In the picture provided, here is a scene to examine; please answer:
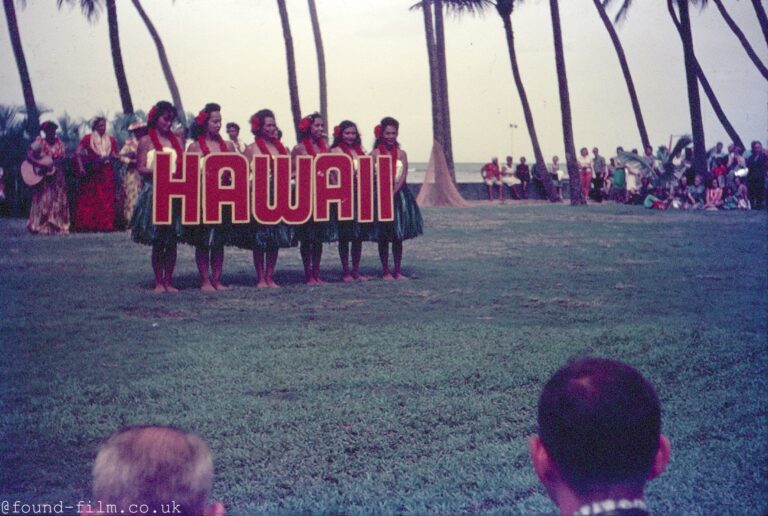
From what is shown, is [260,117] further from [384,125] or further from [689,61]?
[689,61]

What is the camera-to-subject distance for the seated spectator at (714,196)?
1561 centimetres

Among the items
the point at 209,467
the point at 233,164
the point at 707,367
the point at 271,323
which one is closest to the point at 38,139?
the point at 233,164

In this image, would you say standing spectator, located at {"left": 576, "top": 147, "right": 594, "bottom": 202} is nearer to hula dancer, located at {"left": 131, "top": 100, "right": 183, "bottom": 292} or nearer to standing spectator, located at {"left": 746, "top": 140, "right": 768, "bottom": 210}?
standing spectator, located at {"left": 746, "top": 140, "right": 768, "bottom": 210}

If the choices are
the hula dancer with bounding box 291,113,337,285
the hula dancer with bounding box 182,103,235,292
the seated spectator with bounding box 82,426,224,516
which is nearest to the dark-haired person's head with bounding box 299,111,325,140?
the hula dancer with bounding box 291,113,337,285

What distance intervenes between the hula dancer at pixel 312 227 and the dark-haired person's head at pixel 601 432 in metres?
5.16

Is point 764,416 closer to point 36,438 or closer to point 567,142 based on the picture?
point 36,438

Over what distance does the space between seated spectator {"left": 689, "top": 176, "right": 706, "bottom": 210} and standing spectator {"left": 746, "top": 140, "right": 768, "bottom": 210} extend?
93 cm

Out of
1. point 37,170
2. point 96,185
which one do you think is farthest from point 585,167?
point 37,170

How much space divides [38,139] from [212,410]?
14.8ft

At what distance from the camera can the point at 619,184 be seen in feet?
66.9

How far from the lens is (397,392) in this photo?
3537mm

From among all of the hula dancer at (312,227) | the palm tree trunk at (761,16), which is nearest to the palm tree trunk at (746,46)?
the palm tree trunk at (761,16)

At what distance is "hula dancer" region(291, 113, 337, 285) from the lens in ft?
21.3

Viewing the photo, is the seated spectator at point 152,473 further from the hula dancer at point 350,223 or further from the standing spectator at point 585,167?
the standing spectator at point 585,167
